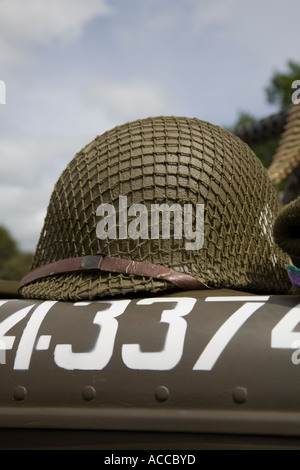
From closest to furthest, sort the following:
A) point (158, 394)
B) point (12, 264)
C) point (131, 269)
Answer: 1. point (158, 394)
2. point (131, 269)
3. point (12, 264)

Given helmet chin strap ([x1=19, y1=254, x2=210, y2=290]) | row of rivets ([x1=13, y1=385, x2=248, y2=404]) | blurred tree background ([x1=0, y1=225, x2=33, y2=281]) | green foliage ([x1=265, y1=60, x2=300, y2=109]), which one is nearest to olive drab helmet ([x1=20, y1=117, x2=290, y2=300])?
helmet chin strap ([x1=19, y1=254, x2=210, y2=290])

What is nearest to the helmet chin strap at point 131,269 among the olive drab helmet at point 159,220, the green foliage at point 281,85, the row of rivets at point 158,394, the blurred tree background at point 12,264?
the olive drab helmet at point 159,220

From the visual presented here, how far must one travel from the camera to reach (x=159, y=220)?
1.53 meters

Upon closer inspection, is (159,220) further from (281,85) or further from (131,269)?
(281,85)

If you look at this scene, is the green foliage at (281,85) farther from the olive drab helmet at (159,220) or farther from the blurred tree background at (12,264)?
the olive drab helmet at (159,220)

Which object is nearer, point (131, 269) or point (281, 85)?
point (131, 269)

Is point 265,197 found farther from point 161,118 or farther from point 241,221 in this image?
point 161,118

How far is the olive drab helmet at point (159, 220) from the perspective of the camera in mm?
1500

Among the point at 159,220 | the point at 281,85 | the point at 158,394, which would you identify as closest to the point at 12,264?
the point at 281,85

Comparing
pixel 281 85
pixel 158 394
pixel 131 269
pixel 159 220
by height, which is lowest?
pixel 158 394

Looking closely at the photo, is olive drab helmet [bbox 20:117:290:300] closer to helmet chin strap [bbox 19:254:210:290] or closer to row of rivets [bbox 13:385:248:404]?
helmet chin strap [bbox 19:254:210:290]

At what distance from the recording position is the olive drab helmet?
1.50 m

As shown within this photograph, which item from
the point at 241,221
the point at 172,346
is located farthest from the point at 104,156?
the point at 172,346

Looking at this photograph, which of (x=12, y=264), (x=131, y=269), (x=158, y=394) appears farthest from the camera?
(x=12, y=264)
